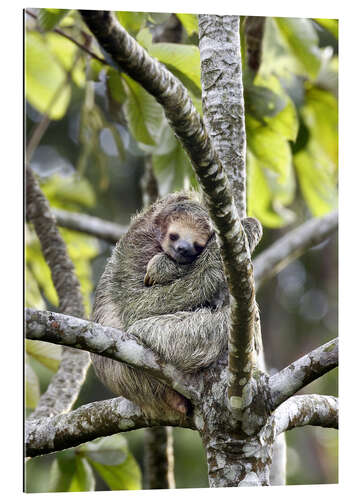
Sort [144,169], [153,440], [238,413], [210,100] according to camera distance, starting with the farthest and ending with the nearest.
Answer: [144,169] < [153,440] < [210,100] < [238,413]

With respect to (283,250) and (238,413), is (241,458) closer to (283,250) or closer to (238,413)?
(238,413)

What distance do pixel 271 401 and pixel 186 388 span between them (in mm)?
333

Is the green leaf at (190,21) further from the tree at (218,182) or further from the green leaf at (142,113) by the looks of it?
the green leaf at (142,113)

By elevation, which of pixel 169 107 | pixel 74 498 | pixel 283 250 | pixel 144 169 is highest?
pixel 144 169

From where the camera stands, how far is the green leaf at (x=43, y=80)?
3.79m

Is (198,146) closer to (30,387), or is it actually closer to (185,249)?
(185,249)

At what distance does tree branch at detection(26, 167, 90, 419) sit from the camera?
3.47 metres

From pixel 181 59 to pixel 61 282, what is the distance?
1.29 metres

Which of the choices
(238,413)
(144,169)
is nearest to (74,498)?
(238,413)

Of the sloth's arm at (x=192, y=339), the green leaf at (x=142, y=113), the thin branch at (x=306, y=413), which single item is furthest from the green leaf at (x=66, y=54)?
the thin branch at (x=306, y=413)

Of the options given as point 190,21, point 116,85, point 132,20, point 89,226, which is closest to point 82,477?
point 89,226

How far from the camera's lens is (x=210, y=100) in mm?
3035

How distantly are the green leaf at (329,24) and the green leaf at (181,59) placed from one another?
77cm

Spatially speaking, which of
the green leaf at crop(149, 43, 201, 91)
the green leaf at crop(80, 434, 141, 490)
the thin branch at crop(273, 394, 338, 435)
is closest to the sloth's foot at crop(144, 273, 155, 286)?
the thin branch at crop(273, 394, 338, 435)
